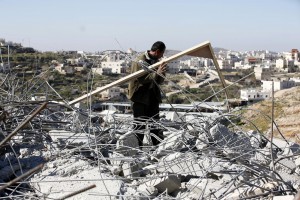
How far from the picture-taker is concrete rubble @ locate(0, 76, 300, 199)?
277cm

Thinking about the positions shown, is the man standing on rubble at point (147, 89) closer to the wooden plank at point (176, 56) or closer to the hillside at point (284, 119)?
the wooden plank at point (176, 56)

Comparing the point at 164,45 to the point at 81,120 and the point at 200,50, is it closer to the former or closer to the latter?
the point at 200,50

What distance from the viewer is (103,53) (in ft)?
12.5

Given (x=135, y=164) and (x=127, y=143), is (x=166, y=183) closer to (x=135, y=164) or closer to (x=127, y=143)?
(x=135, y=164)

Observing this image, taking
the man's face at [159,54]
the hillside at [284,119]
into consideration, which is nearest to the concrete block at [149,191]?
the man's face at [159,54]

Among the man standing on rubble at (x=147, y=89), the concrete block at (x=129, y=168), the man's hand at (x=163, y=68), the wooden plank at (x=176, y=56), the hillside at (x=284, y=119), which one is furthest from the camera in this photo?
the hillside at (x=284, y=119)

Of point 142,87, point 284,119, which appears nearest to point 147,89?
point 142,87

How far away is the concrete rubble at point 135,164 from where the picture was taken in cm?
277

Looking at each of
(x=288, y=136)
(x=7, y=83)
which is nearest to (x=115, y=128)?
(x=7, y=83)

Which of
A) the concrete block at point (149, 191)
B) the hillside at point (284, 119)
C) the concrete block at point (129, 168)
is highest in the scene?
the concrete block at point (129, 168)

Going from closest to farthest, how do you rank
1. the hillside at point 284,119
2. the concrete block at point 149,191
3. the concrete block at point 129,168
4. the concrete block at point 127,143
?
the concrete block at point 149,191, the concrete block at point 129,168, the concrete block at point 127,143, the hillside at point 284,119

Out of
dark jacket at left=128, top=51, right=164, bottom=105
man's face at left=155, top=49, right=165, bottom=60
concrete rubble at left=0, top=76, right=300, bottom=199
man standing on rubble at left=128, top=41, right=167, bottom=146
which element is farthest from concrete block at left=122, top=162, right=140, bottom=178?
man's face at left=155, top=49, right=165, bottom=60

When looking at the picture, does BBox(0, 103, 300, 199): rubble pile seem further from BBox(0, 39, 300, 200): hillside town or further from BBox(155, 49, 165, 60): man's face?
BBox(155, 49, 165, 60): man's face

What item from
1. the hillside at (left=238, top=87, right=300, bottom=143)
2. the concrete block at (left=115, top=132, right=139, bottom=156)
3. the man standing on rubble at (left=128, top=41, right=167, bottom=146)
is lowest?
the hillside at (left=238, top=87, right=300, bottom=143)
